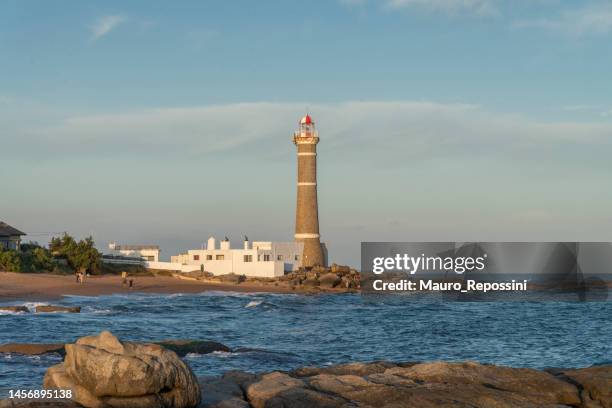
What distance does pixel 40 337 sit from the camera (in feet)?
127

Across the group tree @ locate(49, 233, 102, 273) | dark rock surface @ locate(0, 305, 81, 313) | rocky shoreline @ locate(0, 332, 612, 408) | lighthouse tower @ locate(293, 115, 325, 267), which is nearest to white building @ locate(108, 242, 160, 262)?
tree @ locate(49, 233, 102, 273)

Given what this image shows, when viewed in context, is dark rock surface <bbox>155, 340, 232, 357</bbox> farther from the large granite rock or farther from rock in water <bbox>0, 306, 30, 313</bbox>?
rock in water <bbox>0, 306, 30, 313</bbox>

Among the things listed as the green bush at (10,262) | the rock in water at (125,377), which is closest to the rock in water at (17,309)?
the green bush at (10,262)

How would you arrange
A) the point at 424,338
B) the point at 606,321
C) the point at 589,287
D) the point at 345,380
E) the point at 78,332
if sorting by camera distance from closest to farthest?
1. the point at 345,380
2. the point at 78,332
3. the point at 424,338
4. the point at 606,321
5. the point at 589,287

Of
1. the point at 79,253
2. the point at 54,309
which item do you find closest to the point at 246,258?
the point at 79,253

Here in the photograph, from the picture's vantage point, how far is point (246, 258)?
295ft

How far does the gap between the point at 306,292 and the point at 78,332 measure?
42124 millimetres

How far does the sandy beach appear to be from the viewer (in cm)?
6296

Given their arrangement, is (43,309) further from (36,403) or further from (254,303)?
(36,403)

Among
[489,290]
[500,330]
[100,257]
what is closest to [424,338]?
[500,330]

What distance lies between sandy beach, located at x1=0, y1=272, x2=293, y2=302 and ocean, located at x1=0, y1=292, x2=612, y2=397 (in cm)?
251

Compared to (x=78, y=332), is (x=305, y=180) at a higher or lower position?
higher

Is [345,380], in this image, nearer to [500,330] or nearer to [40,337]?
[40,337]

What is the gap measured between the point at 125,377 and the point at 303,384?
460 centimetres
